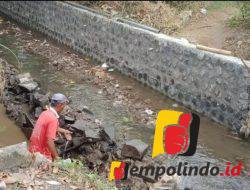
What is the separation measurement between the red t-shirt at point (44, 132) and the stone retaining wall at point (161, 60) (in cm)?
435

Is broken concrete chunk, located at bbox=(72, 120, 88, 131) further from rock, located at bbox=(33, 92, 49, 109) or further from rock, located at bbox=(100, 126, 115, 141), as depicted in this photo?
rock, located at bbox=(33, 92, 49, 109)

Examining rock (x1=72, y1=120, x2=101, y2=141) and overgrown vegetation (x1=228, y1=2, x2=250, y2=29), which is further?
overgrown vegetation (x1=228, y1=2, x2=250, y2=29)

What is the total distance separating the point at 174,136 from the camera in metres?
8.25

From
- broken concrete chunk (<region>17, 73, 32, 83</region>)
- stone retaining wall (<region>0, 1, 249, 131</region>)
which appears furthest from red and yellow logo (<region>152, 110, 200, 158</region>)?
broken concrete chunk (<region>17, 73, 32, 83</region>)

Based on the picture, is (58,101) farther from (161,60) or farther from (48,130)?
(161,60)

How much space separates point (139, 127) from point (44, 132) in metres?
3.21

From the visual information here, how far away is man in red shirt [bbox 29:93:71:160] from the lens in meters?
6.76

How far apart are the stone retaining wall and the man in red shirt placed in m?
4.23

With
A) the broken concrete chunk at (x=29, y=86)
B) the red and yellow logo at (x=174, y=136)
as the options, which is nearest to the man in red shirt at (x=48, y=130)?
the red and yellow logo at (x=174, y=136)

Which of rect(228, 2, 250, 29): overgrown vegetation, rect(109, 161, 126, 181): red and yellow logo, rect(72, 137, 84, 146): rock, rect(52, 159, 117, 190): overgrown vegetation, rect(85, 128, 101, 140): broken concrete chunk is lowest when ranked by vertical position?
rect(109, 161, 126, 181): red and yellow logo

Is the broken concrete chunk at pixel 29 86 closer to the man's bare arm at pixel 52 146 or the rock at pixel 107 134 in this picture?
the rock at pixel 107 134

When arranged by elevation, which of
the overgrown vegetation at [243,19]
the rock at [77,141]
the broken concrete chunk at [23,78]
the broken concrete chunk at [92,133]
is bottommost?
the rock at [77,141]

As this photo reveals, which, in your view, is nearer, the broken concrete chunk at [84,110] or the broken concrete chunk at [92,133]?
the broken concrete chunk at [92,133]

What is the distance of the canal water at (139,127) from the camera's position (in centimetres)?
774
